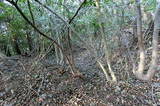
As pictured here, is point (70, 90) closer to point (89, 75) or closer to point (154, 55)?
point (89, 75)

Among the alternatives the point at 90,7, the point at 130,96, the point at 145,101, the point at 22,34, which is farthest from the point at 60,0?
the point at 22,34

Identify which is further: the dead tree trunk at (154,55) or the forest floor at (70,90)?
the dead tree trunk at (154,55)

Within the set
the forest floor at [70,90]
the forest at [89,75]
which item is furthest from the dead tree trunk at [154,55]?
the forest floor at [70,90]

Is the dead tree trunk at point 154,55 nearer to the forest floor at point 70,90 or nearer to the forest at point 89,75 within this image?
the forest at point 89,75

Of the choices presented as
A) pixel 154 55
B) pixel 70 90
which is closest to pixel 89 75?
pixel 70 90

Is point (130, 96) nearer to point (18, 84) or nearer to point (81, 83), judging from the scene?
point (81, 83)

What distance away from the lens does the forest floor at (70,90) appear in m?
2.92

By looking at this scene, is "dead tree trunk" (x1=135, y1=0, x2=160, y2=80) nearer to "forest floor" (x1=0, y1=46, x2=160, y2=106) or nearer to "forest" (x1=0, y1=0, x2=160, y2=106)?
"forest" (x1=0, y1=0, x2=160, y2=106)

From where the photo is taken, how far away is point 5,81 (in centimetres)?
362

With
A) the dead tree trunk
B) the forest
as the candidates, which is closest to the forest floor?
the forest

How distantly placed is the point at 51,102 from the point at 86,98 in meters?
0.68

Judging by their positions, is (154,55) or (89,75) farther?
(89,75)

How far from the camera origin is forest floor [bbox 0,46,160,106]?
292cm

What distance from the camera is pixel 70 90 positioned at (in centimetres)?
323
